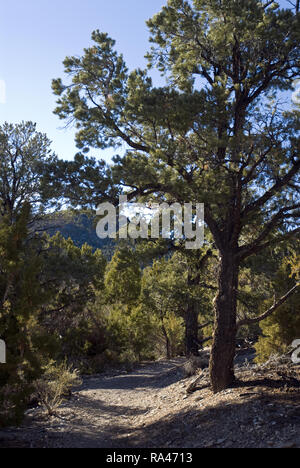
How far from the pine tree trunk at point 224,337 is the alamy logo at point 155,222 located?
1.63 metres

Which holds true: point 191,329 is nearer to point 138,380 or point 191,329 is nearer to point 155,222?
point 138,380

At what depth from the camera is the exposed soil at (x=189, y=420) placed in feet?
19.9

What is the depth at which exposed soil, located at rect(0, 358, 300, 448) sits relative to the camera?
6.05m

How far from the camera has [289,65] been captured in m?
8.30

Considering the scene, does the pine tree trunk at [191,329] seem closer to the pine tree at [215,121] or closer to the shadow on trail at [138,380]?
the shadow on trail at [138,380]

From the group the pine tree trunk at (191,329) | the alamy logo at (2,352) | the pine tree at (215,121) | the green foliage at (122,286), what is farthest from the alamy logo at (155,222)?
the green foliage at (122,286)

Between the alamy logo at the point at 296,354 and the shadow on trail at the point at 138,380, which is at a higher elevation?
the alamy logo at the point at 296,354

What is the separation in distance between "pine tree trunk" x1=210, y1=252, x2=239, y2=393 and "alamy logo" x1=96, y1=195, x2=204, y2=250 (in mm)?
1628

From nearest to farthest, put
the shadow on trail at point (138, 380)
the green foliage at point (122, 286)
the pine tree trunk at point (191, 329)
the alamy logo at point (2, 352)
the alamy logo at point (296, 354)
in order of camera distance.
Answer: the alamy logo at point (2, 352) → the alamy logo at point (296, 354) → the shadow on trail at point (138, 380) → the pine tree trunk at point (191, 329) → the green foliage at point (122, 286)

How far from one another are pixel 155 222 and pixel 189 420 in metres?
4.31

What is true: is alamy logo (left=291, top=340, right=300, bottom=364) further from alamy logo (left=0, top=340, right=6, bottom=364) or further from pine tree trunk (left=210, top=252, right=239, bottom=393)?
alamy logo (left=0, top=340, right=6, bottom=364)

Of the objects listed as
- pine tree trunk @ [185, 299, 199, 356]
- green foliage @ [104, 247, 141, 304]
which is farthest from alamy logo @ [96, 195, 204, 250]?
green foliage @ [104, 247, 141, 304]
